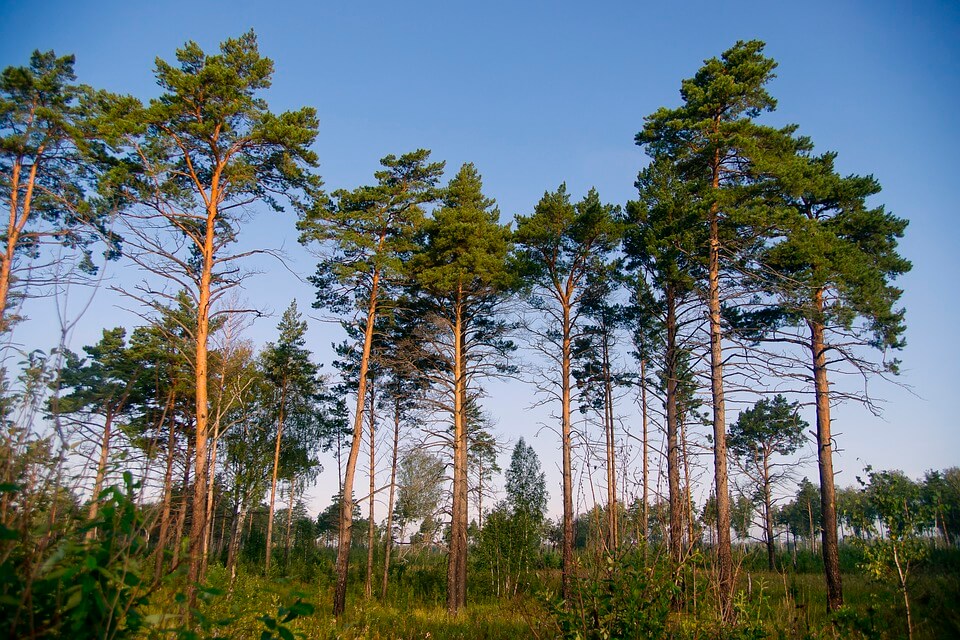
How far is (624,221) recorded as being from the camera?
59.1 feet

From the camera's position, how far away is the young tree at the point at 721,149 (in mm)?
13305

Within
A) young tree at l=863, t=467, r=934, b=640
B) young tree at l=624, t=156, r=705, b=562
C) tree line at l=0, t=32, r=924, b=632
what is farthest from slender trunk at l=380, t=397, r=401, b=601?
young tree at l=863, t=467, r=934, b=640

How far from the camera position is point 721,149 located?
13.9 meters

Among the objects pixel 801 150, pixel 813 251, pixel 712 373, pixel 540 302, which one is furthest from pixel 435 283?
pixel 801 150

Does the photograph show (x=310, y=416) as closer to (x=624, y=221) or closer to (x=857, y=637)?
(x=624, y=221)

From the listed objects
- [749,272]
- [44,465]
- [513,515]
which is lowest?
[513,515]

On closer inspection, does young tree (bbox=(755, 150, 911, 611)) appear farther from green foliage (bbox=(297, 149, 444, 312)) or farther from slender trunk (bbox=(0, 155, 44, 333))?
slender trunk (bbox=(0, 155, 44, 333))

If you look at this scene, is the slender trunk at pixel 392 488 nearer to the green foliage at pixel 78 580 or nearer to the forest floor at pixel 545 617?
the forest floor at pixel 545 617

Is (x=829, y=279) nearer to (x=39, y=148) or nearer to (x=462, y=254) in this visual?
(x=462, y=254)

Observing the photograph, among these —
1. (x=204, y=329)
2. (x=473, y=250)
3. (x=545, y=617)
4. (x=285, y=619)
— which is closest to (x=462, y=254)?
(x=473, y=250)

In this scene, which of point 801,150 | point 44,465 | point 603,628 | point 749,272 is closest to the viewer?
point 44,465

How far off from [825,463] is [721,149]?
26.9 feet

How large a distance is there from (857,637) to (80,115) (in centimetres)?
1880

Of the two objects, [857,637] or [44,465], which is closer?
[44,465]
